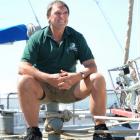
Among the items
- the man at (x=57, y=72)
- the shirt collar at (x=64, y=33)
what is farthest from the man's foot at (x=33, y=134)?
the shirt collar at (x=64, y=33)

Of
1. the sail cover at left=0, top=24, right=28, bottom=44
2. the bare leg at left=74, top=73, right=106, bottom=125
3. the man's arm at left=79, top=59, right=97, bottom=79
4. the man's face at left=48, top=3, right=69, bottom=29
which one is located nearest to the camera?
the bare leg at left=74, top=73, right=106, bottom=125

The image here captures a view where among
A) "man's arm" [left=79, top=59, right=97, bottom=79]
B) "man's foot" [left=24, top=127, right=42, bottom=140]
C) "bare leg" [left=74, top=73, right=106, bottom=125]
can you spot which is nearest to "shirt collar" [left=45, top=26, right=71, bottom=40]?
"man's arm" [left=79, top=59, right=97, bottom=79]

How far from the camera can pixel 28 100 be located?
4.65 meters

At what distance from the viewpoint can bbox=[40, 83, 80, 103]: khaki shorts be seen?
4.95 metres

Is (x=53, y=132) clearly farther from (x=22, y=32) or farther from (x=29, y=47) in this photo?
(x=22, y=32)

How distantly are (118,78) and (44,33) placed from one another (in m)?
3.98

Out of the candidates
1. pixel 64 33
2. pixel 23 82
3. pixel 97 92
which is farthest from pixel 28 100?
pixel 64 33

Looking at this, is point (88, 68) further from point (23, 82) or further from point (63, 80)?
point (23, 82)

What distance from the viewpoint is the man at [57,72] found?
15.3ft

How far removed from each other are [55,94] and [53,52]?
416mm

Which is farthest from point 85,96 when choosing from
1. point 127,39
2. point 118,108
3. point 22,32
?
point 127,39

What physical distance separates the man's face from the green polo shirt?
0.11 m

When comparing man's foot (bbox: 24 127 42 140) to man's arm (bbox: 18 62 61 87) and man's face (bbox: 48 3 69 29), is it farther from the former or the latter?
man's face (bbox: 48 3 69 29)

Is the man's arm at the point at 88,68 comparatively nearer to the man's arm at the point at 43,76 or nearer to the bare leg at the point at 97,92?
the bare leg at the point at 97,92
